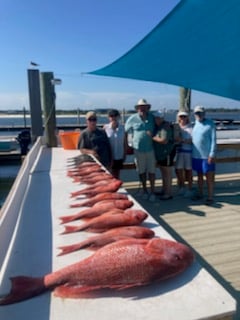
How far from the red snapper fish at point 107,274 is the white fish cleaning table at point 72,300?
3cm

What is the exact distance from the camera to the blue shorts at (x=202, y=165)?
14.7 feet

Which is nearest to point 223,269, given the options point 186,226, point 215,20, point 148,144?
point 186,226

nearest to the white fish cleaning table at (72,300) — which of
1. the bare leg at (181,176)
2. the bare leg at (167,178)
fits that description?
the bare leg at (167,178)

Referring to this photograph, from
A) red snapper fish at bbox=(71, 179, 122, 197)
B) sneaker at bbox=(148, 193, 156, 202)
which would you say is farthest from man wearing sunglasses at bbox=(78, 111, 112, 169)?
red snapper fish at bbox=(71, 179, 122, 197)

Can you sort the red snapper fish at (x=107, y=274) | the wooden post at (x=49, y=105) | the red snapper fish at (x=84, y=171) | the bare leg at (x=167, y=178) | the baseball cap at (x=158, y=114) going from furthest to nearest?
the wooden post at (x=49, y=105)
the bare leg at (x=167, y=178)
the baseball cap at (x=158, y=114)
the red snapper fish at (x=84, y=171)
the red snapper fish at (x=107, y=274)

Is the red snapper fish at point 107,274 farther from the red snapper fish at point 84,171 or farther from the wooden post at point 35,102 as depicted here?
the wooden post at point 35,102

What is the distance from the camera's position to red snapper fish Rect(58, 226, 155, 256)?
65.9 inches

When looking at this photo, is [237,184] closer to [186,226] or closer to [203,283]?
[186,226]

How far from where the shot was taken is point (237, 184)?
19.4 feet

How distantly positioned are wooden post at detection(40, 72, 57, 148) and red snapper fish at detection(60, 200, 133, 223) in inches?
171

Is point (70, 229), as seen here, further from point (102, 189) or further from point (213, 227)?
point (213, 227)

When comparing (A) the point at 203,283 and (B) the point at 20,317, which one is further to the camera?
(A) the point at 203,283

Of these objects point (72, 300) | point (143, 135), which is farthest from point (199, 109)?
point (72, 300)

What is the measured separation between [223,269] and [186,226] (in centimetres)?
108
